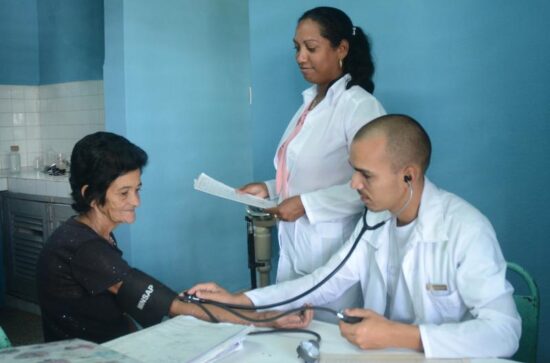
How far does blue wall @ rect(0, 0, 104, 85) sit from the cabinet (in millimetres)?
970

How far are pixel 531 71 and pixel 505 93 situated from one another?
10cm

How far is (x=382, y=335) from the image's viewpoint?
1065mm

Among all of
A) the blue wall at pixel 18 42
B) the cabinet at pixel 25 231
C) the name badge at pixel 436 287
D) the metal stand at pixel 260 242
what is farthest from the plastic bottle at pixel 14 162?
the name badge at pixel 436 287

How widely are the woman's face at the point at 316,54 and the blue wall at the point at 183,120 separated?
5.12 ft

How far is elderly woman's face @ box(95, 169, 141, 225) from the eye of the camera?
4.84ft

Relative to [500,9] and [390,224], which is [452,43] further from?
[390,224]

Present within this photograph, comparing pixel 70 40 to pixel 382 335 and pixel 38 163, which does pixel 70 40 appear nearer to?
pixel 38 163

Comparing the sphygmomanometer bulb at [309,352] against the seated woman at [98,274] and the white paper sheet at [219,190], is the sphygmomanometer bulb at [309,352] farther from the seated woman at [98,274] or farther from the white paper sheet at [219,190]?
the white paper sheet at [219,190]

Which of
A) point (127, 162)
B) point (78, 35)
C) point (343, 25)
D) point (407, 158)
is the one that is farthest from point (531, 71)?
point (78, 35)

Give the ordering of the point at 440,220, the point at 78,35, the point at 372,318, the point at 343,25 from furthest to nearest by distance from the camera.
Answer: the point at 78,35 → the point at 343,25 → the point at 440,220 → the point at 372,318

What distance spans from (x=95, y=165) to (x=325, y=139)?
0.74 meters

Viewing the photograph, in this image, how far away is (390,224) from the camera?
138 cm

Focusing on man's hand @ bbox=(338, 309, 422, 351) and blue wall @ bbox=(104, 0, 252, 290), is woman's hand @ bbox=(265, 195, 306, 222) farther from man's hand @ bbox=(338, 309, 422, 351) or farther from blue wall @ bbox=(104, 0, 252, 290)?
blue wall @ bbox=(104, 0, 252, 290)

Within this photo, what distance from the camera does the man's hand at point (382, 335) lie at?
1064 mm
